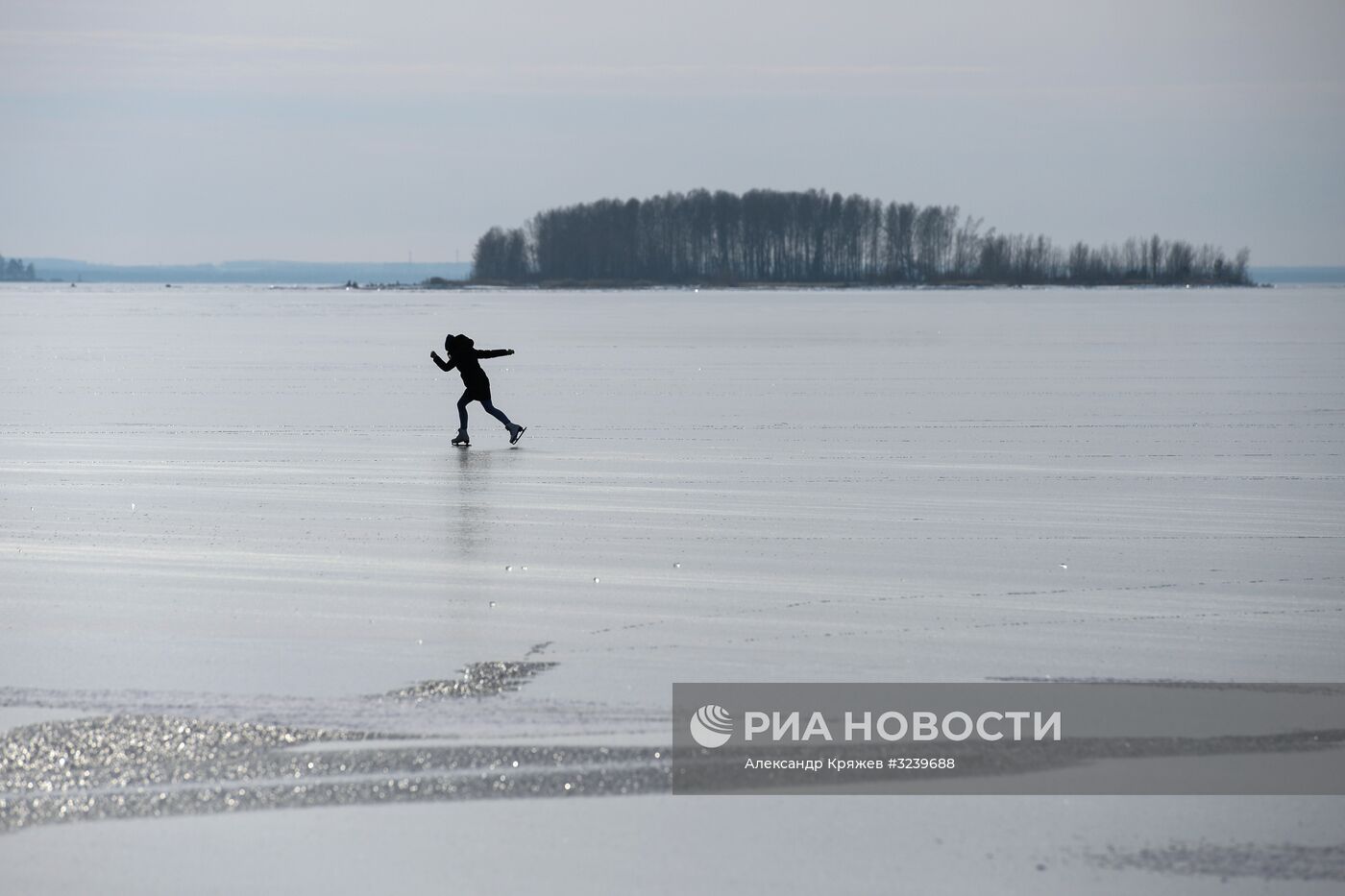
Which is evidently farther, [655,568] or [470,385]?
[470,385]

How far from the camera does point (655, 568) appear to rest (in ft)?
33.5

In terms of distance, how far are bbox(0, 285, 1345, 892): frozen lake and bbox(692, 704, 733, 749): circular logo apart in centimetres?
16

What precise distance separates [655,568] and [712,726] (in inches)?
143

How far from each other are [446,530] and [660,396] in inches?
514

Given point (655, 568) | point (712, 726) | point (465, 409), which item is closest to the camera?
point (712, 726)

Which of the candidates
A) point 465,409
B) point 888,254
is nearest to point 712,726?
point 465,409

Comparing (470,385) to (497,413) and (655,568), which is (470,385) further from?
(655,568)

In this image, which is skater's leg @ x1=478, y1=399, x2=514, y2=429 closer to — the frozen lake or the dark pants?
the dark pants

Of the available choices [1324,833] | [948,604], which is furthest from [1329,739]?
[948,604]

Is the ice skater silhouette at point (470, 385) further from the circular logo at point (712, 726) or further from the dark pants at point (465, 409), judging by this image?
the circular logo at point (712, 726)

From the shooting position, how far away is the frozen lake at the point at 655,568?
575 centimetres

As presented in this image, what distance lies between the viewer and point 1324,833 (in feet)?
17.8

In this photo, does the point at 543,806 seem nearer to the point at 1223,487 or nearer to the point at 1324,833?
the point at 1324,833

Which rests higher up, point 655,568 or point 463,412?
point 463,412
